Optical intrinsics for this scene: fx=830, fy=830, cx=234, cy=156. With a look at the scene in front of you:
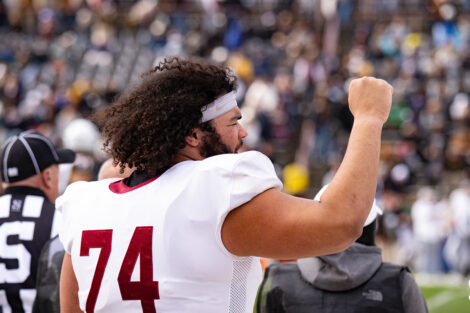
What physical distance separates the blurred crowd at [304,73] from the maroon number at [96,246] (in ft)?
36.3

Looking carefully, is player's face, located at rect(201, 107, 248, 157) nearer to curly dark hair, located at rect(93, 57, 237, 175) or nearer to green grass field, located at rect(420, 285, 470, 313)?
curly dark hair, located at rect(93, 57, 237, 175)

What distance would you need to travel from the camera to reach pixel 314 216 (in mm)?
2057

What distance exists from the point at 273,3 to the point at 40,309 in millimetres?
20477

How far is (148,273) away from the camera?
2217 millimetres

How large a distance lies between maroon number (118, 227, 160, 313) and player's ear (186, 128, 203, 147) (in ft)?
0.92

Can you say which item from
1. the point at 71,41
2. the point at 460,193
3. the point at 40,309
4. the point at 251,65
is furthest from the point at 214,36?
the point at 40,309

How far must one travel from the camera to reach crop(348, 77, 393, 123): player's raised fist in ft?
7.27

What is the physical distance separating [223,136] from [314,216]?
0.46m

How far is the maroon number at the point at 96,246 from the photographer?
90.4 inches

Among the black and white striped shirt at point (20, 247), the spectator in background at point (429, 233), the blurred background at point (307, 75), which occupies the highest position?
the black and white striped shirt at point (20, 247)

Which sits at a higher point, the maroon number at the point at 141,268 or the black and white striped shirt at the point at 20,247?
the maroon number at the point at 141,268

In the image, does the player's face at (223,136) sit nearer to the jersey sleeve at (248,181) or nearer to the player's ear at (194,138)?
the player's ear at (194,138)

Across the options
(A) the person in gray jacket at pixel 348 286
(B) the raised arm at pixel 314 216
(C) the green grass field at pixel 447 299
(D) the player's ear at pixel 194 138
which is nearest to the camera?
(B) the raised arm at pixel 314 216

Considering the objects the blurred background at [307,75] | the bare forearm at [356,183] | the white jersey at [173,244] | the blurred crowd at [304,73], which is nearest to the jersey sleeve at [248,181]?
the white jersey at [173,244]
